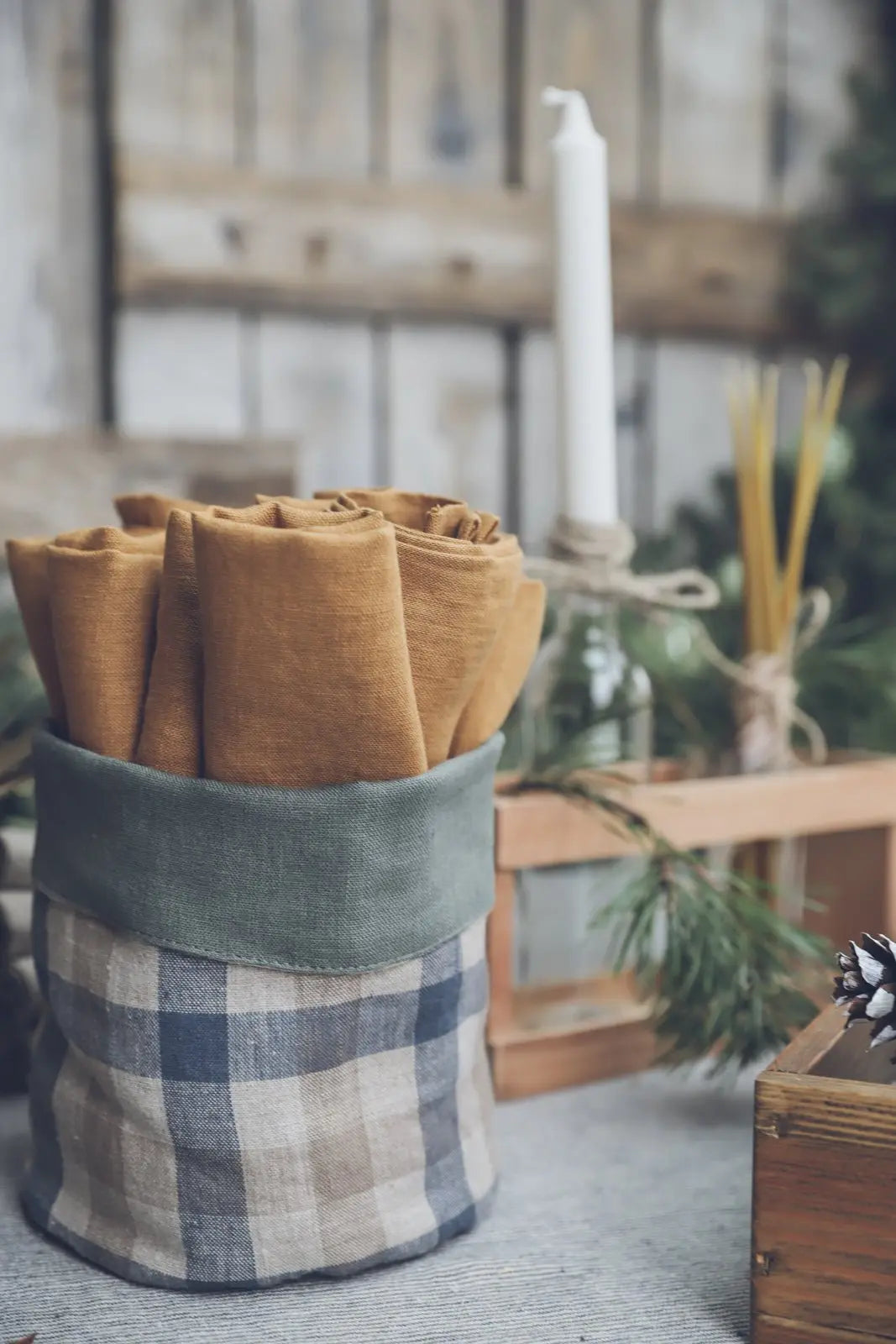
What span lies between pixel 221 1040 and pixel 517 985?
310 millimetres

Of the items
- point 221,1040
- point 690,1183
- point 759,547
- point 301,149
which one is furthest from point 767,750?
point 301,149

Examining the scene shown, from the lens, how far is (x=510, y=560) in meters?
0.47

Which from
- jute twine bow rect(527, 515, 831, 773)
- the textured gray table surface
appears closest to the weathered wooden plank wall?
jute twine bow rect(527, 515, 831, 773)

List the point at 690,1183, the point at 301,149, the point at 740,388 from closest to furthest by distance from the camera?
the point at 690,1183, the point at 301,149, the point at 740,388

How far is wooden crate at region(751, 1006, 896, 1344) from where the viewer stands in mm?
410

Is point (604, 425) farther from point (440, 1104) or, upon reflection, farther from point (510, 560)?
point (440, 1104)

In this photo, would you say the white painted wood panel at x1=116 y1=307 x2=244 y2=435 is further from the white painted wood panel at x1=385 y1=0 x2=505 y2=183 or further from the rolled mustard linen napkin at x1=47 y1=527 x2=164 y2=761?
the rolled mustard linen napkin at x1=47 y1=527 x2=164 y2=761

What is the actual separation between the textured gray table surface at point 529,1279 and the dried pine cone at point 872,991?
0.35ft

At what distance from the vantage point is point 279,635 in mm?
418

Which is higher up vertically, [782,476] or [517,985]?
[782,476]

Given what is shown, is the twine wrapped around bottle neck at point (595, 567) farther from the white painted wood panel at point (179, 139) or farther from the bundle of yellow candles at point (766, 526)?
the white painted wood panel at point (179, 139)

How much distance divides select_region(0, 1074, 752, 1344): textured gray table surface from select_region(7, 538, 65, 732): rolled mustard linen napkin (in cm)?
20

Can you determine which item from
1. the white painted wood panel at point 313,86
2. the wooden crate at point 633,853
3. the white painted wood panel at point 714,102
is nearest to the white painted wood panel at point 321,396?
the white painted wood panel at point 313,86

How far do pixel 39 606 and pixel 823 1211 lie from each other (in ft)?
1.15
